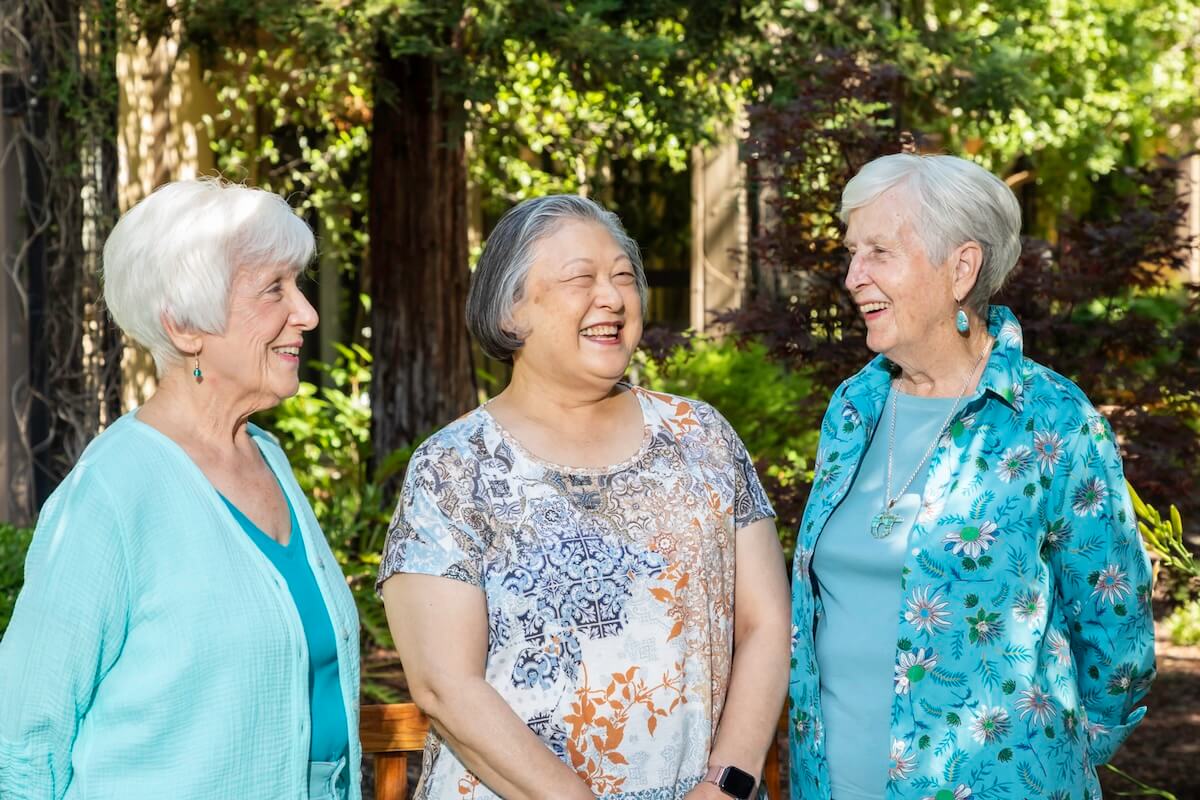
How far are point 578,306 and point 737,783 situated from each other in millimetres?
1046

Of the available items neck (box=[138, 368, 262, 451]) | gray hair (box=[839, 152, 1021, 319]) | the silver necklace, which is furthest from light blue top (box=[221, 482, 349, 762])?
gray hair (box=[839, 152, 1021, 319])

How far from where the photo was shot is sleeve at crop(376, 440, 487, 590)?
111 inches

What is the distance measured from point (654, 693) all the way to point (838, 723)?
48cm

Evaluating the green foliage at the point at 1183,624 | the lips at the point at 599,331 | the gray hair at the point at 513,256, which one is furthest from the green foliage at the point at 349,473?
the green foliage at the point at 1183,624

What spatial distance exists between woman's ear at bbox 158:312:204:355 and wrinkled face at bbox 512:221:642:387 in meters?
0.67

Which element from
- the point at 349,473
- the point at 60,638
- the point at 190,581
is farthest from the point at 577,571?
the point at 349,473

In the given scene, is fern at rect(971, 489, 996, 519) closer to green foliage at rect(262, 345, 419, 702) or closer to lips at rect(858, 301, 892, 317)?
lips at rect(858, 301, 892, 317)

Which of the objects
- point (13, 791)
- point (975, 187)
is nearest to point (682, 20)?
point (975, 187)

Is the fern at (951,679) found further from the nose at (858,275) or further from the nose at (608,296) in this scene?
the nose at (608,296)

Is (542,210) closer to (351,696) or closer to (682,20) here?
(351,696)

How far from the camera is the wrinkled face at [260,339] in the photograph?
8.89 feet

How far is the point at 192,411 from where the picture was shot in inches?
109

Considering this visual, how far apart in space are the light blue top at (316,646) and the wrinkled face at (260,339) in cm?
23

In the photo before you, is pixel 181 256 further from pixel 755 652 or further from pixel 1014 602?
pixel 1014 602
